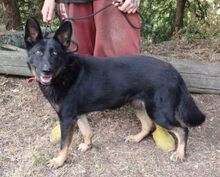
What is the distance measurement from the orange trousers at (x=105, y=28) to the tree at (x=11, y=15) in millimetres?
3183

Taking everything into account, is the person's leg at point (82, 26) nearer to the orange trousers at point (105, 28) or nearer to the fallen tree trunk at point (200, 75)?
the orange trousers at point (105, 28)

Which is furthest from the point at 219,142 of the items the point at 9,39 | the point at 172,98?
the point at 9,39

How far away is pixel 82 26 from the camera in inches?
171

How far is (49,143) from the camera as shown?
4.25 m

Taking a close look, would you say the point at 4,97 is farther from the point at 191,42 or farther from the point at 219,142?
the point at 191,42

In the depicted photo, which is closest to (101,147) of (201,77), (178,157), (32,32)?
(178,157)

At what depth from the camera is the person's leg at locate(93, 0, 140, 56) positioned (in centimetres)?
420

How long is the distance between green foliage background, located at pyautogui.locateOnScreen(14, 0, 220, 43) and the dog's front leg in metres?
4.70

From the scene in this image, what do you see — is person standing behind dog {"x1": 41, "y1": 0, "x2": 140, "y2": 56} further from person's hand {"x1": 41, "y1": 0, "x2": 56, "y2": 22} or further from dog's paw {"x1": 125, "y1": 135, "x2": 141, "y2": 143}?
dog's paw {"x1": 125, "y1": 135, "x2": 141, "y2": 143}

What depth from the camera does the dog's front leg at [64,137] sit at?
3770mm

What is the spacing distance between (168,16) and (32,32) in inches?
233

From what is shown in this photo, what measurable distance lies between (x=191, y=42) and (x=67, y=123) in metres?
3.55

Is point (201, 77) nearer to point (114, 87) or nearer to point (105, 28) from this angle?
point (105, 28)

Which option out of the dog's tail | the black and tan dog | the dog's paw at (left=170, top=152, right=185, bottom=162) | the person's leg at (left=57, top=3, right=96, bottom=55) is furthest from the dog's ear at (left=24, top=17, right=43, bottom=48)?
the dog's paw at (left=170, top=152, right=185, bottom=162)
